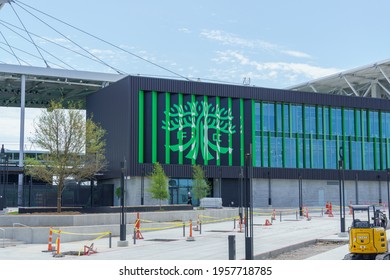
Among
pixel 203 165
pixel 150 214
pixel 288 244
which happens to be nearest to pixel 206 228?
pixel 150 214

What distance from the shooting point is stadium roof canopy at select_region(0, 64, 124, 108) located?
7344 cm

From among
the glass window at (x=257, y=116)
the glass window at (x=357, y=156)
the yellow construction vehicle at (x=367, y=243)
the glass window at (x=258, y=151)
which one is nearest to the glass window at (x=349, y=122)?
the glass window at (x=357, y=156)

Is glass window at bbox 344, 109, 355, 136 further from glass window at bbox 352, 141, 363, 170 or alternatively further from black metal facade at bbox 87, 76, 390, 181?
glass window at bbox 352, 141, 363, 170

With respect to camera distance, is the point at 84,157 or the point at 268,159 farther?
the point at 268,159

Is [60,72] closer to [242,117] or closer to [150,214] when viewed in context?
[242,117]

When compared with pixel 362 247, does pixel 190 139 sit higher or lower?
higher

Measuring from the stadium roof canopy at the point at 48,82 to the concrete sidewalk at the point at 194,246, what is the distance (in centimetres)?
3894

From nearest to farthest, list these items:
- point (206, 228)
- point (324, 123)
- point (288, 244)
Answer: point (288, 244) → point (206, 228) → point (324, 123)

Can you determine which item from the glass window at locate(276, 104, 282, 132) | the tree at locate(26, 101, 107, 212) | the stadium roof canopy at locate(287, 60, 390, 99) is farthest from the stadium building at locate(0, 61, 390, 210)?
the tree at locate(26, 101, 107, 212)

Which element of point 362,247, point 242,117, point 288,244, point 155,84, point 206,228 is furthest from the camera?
point 242,117

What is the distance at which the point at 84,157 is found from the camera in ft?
146

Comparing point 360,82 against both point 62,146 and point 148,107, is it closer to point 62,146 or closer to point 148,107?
point 148,107

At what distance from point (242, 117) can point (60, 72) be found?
22.9m

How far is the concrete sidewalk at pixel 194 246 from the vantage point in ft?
85.2
